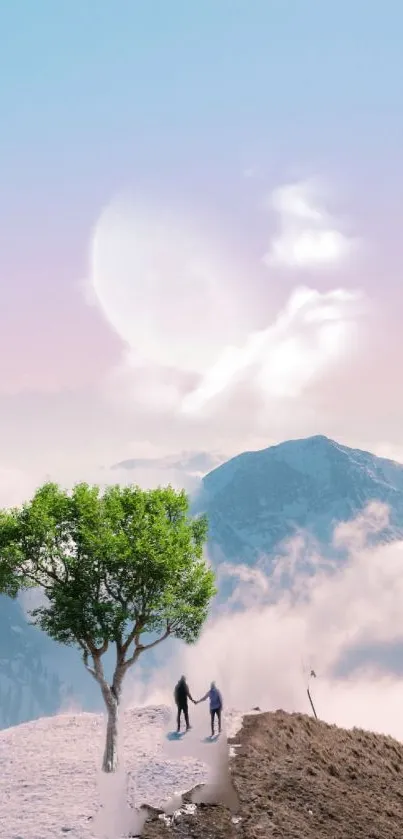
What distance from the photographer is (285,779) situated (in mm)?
27688

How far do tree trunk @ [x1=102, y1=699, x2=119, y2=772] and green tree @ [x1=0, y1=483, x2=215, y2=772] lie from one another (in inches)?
1.9

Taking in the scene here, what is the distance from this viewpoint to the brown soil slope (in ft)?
77.9

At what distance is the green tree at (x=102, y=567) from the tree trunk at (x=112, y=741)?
5 cm

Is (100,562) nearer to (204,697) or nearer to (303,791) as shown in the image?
(204,697)

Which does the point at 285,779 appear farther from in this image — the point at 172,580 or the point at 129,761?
the point at 172,580

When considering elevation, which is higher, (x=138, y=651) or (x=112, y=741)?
(x=138, y=651)

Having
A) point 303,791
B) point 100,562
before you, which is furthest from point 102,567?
point 303,791

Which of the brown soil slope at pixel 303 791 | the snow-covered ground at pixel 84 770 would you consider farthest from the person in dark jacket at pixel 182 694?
the brown soil slope at pixel 303 791

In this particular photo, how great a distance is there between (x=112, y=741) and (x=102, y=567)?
8429mm

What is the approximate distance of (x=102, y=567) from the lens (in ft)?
106

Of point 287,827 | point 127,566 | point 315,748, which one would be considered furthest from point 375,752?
point 127,566

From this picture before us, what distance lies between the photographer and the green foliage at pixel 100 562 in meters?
32.0

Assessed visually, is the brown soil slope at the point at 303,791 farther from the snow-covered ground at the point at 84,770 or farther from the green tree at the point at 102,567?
the green tree at the point at 102,567

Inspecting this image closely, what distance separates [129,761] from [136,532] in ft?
37.4
